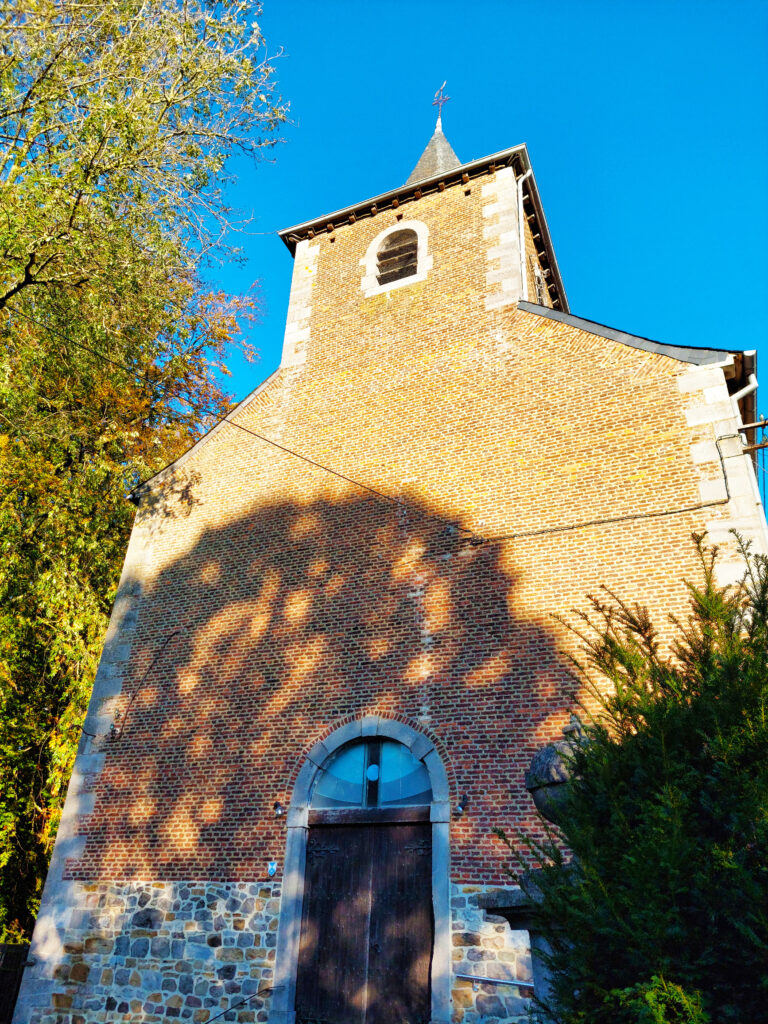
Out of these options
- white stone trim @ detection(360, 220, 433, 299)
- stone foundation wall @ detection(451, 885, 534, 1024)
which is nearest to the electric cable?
white stone trim @ detection(360, 220, 433, 299)

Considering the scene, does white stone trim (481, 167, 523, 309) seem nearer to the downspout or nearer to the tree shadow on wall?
the downspout

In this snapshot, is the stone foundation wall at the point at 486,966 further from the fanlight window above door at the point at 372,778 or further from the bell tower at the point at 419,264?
the bell tower at the point at 419,264

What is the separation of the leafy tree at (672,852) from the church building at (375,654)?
3129mm

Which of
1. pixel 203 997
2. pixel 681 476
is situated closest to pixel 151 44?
pixel 681 476

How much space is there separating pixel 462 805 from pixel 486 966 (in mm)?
1381

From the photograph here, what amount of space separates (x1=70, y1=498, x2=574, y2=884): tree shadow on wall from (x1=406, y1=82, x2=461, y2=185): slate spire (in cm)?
853

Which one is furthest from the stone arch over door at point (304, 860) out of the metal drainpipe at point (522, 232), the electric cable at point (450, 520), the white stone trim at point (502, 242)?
the metal drainpipe at point (522, 232)

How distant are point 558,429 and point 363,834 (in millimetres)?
5240

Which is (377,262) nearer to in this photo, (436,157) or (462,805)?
(436,157)

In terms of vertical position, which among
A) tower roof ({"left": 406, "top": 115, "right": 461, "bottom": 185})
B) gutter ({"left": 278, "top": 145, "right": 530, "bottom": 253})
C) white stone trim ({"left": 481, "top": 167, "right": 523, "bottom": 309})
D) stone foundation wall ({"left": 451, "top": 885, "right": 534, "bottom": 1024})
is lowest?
stone foundation wall ({"left": 451, "top": 885, "right": 534, "bottom": 1024})

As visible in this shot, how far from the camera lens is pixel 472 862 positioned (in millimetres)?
7070

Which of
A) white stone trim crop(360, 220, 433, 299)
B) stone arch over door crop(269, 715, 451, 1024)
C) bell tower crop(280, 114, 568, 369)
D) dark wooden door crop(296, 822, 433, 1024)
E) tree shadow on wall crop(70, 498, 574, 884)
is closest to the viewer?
stone arch over door crop(269, 715, 451, 1024)

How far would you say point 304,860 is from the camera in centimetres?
792

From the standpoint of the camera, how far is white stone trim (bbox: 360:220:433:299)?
39.3 ft
